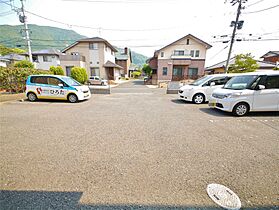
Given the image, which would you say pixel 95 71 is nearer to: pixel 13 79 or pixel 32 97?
pixel 13 79

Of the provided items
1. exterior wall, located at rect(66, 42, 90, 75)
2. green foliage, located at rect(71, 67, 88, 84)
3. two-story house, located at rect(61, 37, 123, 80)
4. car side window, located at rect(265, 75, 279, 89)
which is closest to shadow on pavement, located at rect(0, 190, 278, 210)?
car side window, located at rect(265, 75, 279, 89)

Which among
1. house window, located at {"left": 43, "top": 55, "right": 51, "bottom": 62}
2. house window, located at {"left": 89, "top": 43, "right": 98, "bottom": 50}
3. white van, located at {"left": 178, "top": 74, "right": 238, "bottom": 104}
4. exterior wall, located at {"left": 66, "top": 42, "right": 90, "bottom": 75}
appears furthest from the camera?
house window, located at {"left": 43, "top": 55, "right": 51, "bottom": 62}

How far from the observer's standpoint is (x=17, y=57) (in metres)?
36.1

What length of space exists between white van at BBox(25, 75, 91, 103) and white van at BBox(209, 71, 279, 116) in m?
7.94

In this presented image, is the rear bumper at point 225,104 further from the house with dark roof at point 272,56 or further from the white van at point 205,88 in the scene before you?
the house with dark roof at point 272,56

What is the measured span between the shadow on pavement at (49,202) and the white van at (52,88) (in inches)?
276

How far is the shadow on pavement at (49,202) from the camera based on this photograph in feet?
5.62

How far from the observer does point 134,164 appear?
8.53ft

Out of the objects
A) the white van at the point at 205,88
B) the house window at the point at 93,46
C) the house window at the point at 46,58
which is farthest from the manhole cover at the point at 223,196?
the house window at the point at 46,58

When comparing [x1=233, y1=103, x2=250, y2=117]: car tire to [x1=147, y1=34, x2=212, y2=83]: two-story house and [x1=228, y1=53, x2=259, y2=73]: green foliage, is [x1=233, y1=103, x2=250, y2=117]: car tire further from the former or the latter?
[x1=147, y1=34, x2=212, y2=83]: two-story house

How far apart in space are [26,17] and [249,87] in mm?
22609

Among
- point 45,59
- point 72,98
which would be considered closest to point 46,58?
point 45,59

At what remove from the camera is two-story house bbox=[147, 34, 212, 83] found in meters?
23.9

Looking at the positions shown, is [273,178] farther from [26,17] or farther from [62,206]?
[26,17]
